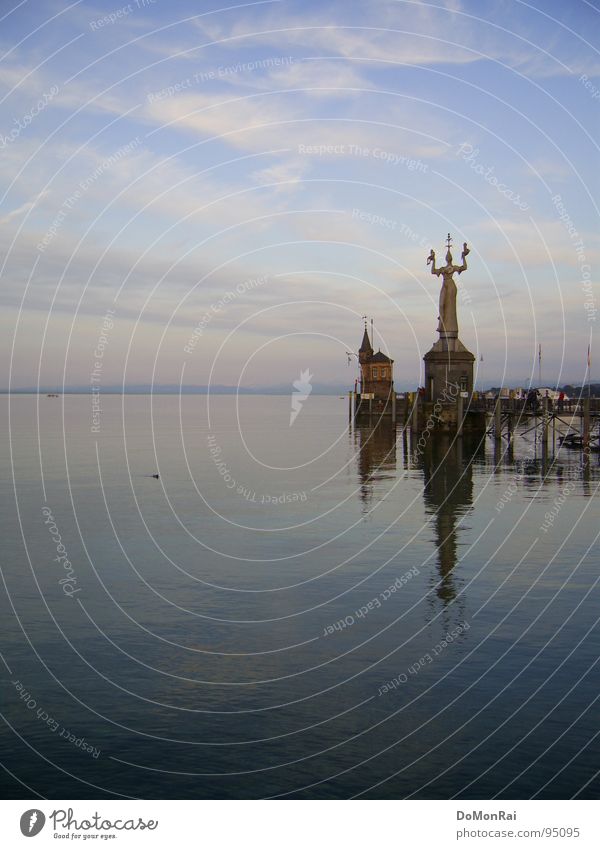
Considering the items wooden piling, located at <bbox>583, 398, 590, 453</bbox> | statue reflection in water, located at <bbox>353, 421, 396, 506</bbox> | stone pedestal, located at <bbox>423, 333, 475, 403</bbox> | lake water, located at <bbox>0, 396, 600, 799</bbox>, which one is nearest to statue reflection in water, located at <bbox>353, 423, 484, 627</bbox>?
statue reflection in water, located at <bbox>353, 421, 396, 506</bbox>

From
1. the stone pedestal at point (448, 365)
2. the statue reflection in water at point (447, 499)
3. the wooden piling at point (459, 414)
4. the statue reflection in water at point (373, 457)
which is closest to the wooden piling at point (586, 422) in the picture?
the statue reflection in water at point (447, 499)

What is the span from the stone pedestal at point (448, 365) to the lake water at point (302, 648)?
1425 inches

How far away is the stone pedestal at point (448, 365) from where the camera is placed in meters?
72.2

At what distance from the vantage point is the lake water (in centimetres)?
1237

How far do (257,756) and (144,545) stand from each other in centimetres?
1574

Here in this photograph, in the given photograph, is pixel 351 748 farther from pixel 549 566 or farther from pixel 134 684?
pixel 549 566

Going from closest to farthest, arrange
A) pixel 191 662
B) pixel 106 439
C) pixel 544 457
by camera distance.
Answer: pixel 191 662 → pixel 544 457 → pixel 106 439

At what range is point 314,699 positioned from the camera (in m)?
14.7

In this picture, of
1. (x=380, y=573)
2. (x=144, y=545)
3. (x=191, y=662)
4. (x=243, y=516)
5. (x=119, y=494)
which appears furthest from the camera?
(x=119, y=494)

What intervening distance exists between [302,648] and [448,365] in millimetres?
56525

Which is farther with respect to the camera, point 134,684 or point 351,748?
point 134,684

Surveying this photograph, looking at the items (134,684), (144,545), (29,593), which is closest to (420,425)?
(144,545)

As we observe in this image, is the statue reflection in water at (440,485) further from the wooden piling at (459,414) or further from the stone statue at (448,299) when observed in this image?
the stone statue at (448,299)

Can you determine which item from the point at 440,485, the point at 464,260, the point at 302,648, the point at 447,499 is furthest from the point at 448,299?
the point at 302,648
